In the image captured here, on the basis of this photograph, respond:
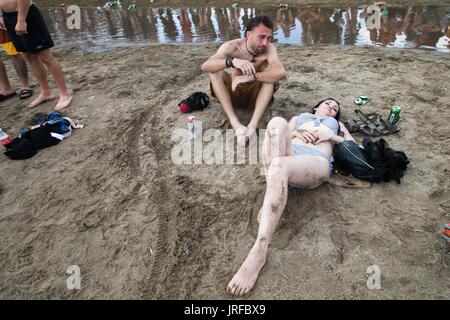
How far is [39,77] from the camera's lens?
4898 millimetres

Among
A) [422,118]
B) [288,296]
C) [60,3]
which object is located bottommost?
[288,296]

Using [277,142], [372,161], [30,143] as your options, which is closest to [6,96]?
[30,143]

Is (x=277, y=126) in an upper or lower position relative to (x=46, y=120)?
upper

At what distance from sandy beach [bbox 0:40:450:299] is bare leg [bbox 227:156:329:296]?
3.6 inches

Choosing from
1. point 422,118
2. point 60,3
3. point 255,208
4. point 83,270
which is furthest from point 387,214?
point 60,3

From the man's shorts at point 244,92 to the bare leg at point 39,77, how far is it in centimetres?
292

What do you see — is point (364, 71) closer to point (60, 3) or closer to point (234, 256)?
point (234, 256)

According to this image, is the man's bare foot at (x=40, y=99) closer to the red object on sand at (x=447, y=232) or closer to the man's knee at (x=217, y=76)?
the man's knee at (x=217, y=76)

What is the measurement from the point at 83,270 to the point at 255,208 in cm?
153

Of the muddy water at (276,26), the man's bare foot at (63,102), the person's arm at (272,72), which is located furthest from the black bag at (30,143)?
the muddy water at (276,26)

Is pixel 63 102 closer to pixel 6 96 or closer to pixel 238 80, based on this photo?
pixel 6 96

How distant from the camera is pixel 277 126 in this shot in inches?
97.3

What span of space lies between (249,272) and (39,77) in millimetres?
4719

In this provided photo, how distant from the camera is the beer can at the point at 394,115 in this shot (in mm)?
3550
